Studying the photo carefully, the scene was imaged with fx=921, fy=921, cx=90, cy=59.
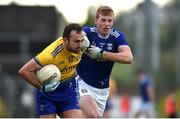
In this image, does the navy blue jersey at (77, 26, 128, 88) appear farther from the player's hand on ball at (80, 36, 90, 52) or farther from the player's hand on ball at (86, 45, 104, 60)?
the player's hand on ball at (80, 36, 90, 52)

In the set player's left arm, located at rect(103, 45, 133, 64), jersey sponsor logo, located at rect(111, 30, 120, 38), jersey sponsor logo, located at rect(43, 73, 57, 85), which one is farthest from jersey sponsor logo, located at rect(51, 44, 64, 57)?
jersey sponsor logo, located at rect(111, 30, 120, 38)

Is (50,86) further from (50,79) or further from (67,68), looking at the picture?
(67,68)

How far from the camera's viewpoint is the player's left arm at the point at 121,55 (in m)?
14.4

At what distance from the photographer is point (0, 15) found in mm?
34250

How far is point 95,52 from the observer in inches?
564

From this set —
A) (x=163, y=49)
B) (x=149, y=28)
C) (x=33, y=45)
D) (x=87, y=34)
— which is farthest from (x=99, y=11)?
(x=163, y=49)

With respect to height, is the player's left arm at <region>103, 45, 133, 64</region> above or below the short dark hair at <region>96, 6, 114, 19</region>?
below

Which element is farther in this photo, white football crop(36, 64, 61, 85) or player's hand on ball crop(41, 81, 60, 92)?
player's hand on ball crop(41, 81, 60, 92)

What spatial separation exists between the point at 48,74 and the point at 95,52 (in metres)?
1.06

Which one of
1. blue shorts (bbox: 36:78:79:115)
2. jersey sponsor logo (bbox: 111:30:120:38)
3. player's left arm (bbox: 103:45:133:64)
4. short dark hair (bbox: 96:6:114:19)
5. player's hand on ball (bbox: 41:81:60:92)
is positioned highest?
short dark hair (bbox: 96:6:114:19)

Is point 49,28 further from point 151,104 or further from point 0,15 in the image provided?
point 151,104

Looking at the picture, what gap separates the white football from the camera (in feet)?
44.5

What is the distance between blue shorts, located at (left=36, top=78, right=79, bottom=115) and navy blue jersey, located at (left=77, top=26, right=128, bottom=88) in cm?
82

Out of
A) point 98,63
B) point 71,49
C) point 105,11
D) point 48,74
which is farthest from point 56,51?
point 98,63
